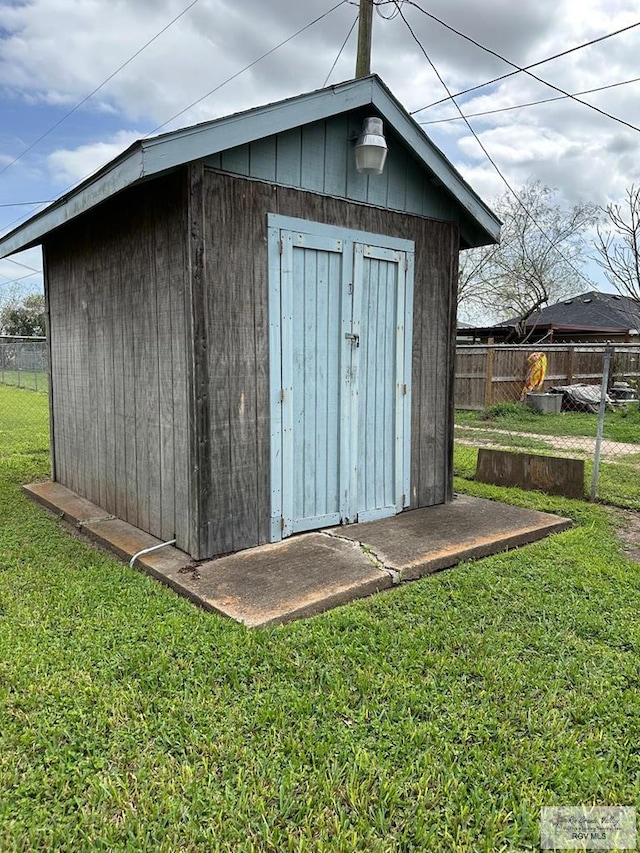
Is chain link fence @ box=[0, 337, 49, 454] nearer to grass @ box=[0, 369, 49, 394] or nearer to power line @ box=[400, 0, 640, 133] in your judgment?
grass @ box=[0, 369, 49, 394]

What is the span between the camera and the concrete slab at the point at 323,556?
274cm

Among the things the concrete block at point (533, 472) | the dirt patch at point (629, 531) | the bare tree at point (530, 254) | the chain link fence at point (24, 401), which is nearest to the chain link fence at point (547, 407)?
the concrete block at point (533, 472)

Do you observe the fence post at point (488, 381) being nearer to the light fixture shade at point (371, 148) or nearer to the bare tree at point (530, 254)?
the light fixture shade at point (371, 148)

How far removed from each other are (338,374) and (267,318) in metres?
0.63

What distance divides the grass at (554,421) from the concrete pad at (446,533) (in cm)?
560

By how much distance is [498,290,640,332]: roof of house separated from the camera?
1878 centimetres

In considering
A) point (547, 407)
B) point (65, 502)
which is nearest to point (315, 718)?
point (65, 502)

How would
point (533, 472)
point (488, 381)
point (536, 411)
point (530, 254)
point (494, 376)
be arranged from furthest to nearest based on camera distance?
point (530, 254)
point (494, 376)
point (488, 381)
point (536, 411)
point (533, 472)

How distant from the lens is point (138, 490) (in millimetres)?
3824

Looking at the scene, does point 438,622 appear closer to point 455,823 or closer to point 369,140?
point 455,823

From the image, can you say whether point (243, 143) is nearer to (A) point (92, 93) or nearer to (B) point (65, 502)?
(B) point (65, 502)

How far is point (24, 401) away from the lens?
42.6ft

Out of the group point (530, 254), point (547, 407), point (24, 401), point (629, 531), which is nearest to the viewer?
point (629, 531)

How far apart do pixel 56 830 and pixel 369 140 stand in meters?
3.51
